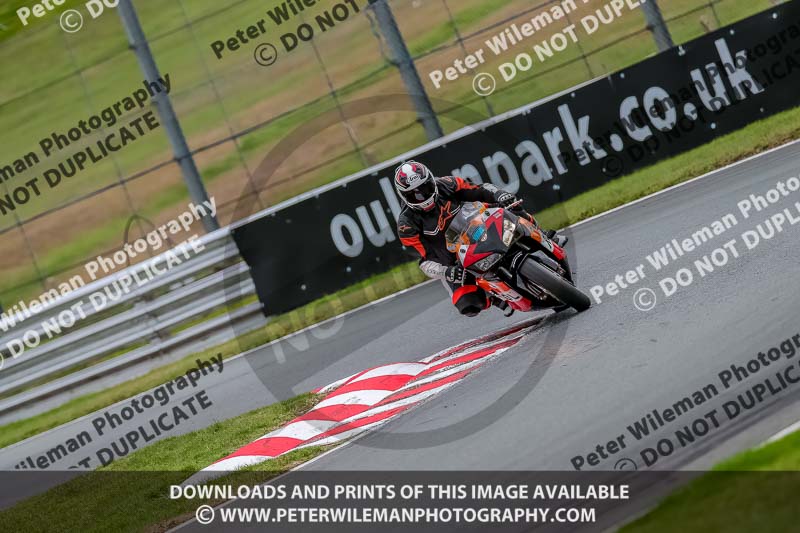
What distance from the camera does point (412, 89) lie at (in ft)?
49.3

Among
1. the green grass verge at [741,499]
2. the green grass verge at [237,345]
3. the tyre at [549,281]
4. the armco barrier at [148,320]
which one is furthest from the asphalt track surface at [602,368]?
the armco barrier at [148,320]

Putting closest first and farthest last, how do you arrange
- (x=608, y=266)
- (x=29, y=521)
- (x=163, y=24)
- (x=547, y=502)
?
(x=547, y=502) → (x=29, y=521) → (x=608, y=266) → (x=163, y=24)

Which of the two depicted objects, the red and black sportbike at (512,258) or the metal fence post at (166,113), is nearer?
the red and black sportbike at (512,258)

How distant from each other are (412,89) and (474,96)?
6.77m

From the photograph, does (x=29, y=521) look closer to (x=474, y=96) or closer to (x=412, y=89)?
(x=412, y=89)

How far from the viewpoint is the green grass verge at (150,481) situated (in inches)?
309

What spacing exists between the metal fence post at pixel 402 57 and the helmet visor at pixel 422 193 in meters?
6.34

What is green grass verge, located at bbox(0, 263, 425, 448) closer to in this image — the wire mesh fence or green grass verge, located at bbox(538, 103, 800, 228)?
green grass verge, located at bbox(538, 103, 800, 228)

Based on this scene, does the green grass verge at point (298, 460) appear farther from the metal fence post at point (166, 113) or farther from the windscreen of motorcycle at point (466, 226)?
the metal fence post at point (166, 113)

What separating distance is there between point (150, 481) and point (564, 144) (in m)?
8.26

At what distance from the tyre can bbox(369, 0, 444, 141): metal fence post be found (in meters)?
7.07

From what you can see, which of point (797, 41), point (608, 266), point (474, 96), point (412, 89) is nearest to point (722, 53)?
point (797, 41)

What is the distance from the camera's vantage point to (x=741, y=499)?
168 inches

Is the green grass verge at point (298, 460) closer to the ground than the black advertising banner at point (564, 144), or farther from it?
closer to the ground
